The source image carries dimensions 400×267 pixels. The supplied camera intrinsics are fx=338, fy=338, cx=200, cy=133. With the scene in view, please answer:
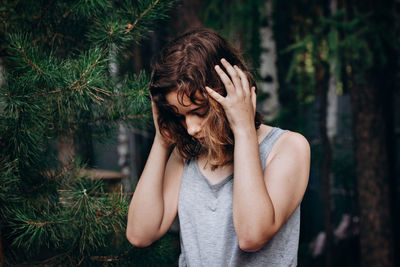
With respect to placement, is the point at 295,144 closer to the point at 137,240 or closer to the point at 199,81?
the point at 199,81

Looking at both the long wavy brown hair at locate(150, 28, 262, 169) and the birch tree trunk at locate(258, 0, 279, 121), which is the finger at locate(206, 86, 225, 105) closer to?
the long wavy brown hair at locate(150, 28, 262, 169)

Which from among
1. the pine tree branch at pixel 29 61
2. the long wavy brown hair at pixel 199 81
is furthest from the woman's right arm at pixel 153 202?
the pine tree branch at pixel 29 61

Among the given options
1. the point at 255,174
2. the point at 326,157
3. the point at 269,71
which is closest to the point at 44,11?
the point at 255,174

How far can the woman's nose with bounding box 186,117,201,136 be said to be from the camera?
1.20 metres

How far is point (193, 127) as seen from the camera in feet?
3.94

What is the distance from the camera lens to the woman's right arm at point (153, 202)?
4.34ft

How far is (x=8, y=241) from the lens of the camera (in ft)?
4.62

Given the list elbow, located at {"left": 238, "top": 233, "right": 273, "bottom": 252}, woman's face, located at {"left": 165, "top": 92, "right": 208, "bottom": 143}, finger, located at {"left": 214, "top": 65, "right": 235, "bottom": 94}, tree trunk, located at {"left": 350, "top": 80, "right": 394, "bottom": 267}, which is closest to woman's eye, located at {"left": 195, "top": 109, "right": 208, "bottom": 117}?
woman's face, located at {"left": 165, "top": 92, "right": 208, "bottom": 143}

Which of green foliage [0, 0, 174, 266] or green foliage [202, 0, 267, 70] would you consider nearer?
green foliage [0, 0, 174, 266]

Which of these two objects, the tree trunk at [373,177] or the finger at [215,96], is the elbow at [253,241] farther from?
the tree trunk at [373,177]

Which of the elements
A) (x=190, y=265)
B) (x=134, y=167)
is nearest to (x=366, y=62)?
(x=190, y=265)

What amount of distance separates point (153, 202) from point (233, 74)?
0.58 metres

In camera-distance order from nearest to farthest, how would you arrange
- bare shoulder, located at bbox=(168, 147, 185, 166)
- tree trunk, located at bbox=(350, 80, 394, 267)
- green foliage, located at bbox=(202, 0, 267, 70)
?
bare shoulder, located at bbox=(168, 147, 185, 166) → tree trunk, located at bbox=(350, 80, 394, 267) → green foliage, located at bbox=(202, 0, 267, 70)

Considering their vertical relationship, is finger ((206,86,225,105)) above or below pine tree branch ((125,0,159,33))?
below
